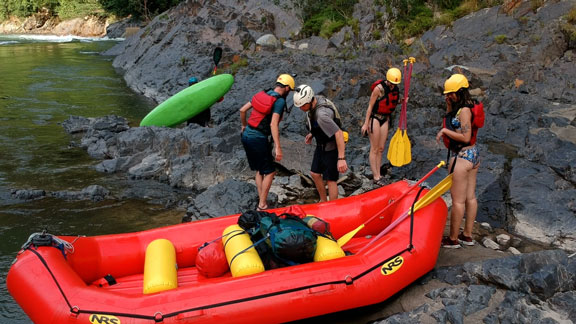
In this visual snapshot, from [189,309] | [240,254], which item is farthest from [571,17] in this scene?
[189,309]

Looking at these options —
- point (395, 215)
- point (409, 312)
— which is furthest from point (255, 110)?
point (409, 312)

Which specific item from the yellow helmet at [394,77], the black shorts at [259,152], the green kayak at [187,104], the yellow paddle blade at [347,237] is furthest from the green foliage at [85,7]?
the yellow paddle blade at [347,237]

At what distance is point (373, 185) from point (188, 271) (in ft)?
9.81

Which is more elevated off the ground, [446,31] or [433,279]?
[446,31]

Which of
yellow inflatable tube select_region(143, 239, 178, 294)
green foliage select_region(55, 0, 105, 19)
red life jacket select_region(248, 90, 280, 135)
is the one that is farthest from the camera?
green foliage select_region(55, 0, 105, 19)

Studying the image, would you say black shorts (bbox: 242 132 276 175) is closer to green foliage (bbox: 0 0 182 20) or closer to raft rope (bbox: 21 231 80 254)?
raft rope (bbox: 21 231 80 254)

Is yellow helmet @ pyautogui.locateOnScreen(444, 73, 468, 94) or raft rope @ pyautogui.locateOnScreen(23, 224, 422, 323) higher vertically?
yellow helmet @ pyautogui.locateOnScreen(444, 73, 468, 94)

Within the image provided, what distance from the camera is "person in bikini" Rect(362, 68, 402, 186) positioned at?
597 cm

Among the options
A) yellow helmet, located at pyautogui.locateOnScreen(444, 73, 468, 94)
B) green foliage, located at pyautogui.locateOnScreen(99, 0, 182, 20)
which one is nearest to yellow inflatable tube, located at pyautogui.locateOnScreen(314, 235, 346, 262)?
yellow helmet, located at pyautogui.locateOnScreen(444, 73, 468, 94)

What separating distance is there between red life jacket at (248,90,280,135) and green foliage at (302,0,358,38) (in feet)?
37.8

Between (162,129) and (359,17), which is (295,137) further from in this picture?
(359,17)

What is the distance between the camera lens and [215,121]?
1020cm

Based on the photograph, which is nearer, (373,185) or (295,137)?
(373,185)

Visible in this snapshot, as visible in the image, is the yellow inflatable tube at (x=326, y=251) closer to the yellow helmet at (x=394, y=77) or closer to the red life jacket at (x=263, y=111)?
the red life jacket at (x=263, y=111)
